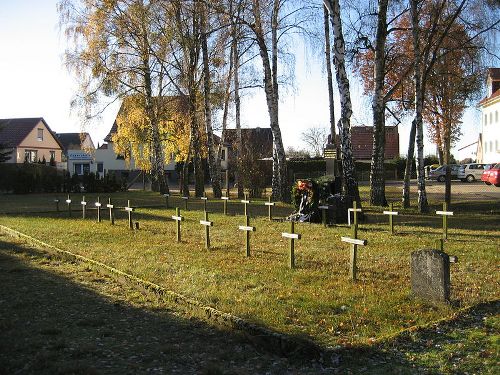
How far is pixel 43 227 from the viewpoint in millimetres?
16703

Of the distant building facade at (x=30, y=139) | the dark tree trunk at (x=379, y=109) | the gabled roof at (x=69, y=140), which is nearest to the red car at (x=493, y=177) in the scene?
the dark tree trunk at (x=379, y=109)

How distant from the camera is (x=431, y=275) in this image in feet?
22.7

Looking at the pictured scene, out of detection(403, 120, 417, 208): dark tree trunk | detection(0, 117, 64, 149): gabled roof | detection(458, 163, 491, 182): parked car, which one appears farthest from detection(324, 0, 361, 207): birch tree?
detection(0, 117, 64, 149): gabled roof

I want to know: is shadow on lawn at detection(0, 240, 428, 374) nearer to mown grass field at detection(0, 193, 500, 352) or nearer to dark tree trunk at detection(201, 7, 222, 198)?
mown grass field at detection(0, 193, 500, 352)

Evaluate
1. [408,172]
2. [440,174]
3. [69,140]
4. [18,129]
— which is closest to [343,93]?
[408,172]

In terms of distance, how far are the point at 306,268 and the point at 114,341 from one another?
4.18 metres

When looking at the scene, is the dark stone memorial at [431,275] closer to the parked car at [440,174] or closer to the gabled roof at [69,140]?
the parked car at [440,174]

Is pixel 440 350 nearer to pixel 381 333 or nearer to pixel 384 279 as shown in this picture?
pixel 381 333

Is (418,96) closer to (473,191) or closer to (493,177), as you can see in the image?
(473,191)

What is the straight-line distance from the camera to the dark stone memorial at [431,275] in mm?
6777

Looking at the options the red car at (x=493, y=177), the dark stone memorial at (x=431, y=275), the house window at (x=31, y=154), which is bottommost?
the dark stone memorial at (x=431, y=275)

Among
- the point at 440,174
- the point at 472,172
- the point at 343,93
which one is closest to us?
the point at 343,93

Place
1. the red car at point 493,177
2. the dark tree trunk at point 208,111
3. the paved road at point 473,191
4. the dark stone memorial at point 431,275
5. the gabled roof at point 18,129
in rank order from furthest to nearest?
the gabled roof at point 18,129
the red car at point 493,177
the paved road at point 473,191
the dark tree trunk at point 208,111
the dark stone memorial at point 431,275

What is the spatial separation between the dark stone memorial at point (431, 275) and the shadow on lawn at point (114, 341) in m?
1.87
